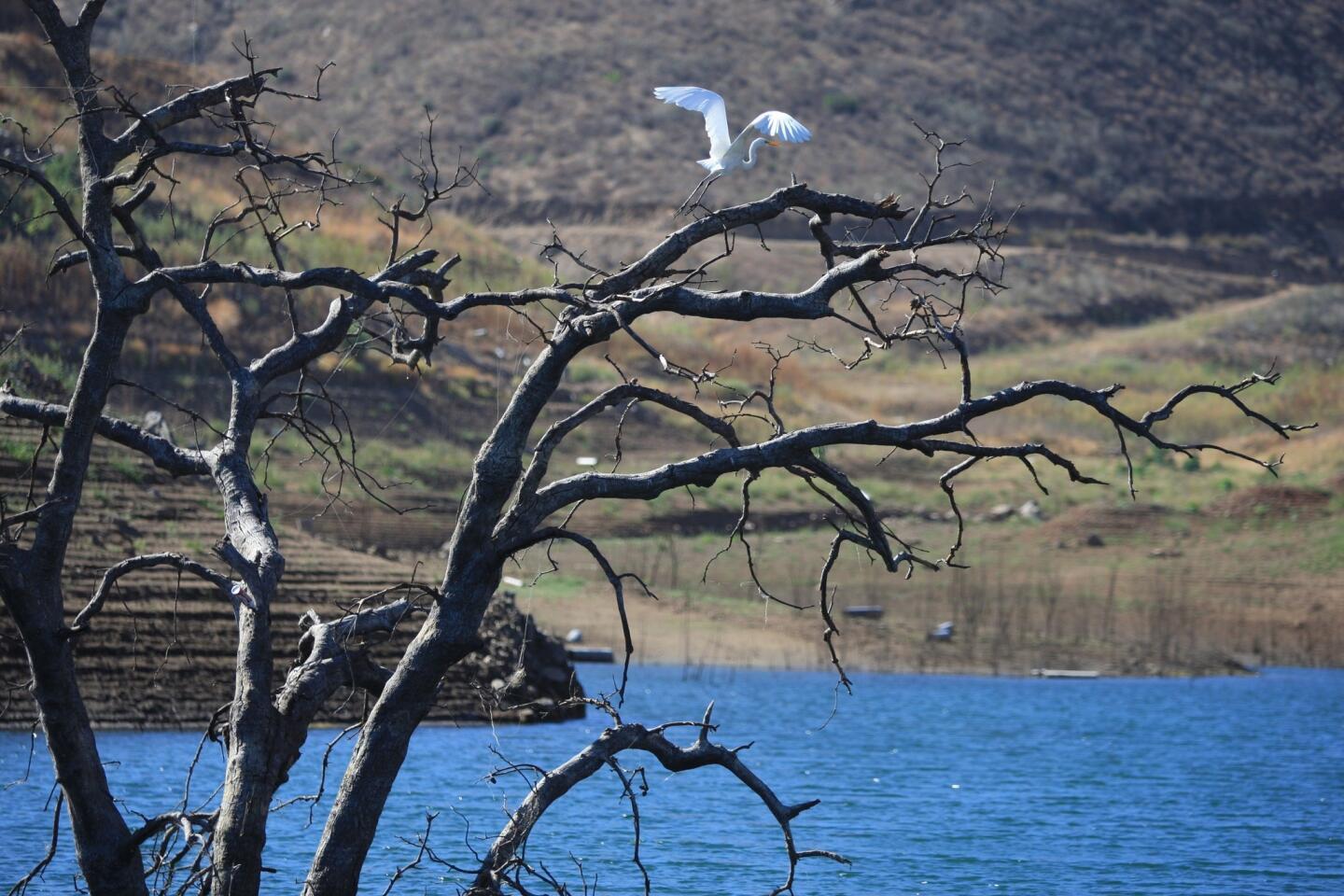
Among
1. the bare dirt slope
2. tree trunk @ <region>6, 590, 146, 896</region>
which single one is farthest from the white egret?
the bare dirt slope

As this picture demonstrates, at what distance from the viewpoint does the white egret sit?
9656mm

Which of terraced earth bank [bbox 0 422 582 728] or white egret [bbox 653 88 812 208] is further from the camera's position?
terraced earth bank [bbox 0 422 582 728]

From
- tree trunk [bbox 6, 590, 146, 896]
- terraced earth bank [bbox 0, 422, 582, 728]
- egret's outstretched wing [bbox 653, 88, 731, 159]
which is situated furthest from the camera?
terraced earth bank [bbox 0, 422, 582, 728]

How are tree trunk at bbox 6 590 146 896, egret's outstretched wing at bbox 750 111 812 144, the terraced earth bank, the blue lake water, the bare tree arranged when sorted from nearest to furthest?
1. the bare tree
2. tree trunk at bbox 6 590 146 896
3. egret's outstretched wing at bbox 750 111 812 144
4. the blue lake water
5. the terraced earth bank

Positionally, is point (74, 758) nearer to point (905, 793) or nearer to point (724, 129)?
point (724, 129)

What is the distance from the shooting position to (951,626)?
96.6 feet

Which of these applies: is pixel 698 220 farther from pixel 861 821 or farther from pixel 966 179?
pixel 966 179

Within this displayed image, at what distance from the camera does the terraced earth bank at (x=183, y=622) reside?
18.5 meters

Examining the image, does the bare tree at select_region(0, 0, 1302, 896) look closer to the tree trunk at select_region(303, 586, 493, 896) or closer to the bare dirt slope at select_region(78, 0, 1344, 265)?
the tree trunk at select_region(303, 586, 493, 896)

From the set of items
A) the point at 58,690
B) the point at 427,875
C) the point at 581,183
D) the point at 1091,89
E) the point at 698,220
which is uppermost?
the point at 1091,89

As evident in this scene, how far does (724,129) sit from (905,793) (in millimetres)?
10297

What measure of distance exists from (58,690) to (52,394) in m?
21.2

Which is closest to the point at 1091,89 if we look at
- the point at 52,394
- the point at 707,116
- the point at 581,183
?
the point at 581,183

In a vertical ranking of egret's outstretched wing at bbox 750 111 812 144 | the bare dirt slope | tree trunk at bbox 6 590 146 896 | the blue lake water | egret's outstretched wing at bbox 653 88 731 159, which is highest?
the bare dirt slope
